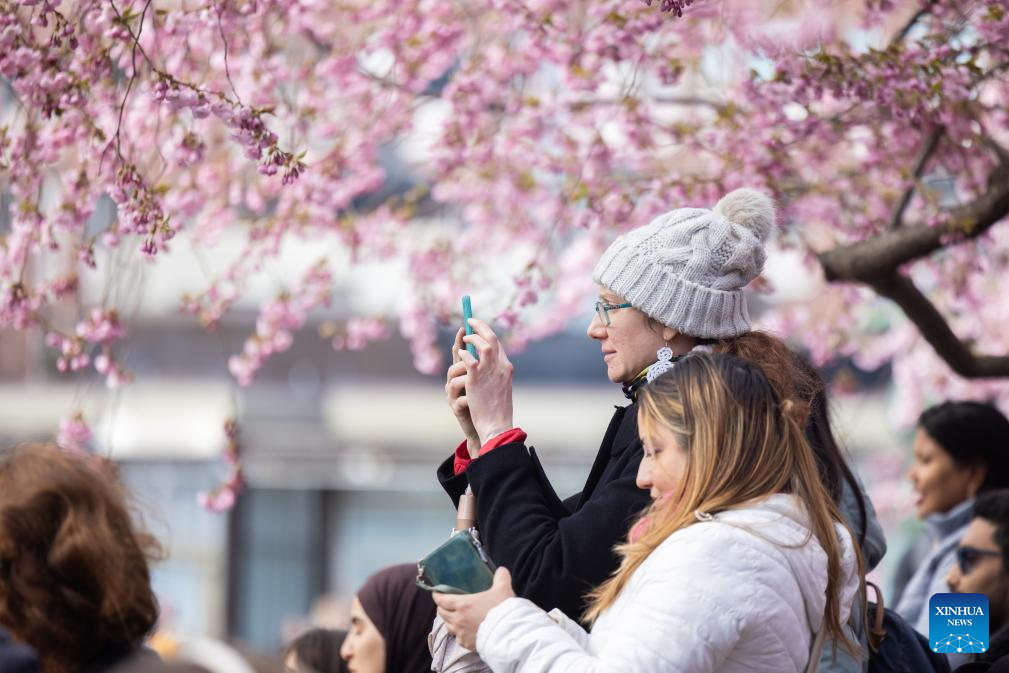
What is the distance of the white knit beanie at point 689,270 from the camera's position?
245 cm

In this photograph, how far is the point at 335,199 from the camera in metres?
5.26

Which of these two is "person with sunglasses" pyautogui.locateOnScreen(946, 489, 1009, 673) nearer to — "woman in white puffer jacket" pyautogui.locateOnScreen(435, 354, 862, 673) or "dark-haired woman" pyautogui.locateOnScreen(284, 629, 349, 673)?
"woman in white puffer jacket" pyautogui.locateOnScreen(435, 354, 862, 673)

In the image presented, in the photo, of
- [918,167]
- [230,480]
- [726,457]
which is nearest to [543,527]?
[726,457]

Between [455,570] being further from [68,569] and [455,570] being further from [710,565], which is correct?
[68,569]

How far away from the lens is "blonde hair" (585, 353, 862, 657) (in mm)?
2025

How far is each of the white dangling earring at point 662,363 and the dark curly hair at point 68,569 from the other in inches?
35.7

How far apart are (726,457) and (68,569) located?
0.97 metres

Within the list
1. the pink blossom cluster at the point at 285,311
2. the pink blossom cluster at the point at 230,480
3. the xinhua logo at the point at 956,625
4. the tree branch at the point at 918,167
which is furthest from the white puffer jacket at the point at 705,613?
the pink blossom cluster at the point at 285,311

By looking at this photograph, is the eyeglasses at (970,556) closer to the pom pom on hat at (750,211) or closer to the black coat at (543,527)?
the pom pom on hat at (750,211)

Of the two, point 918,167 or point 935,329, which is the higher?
point 918,167

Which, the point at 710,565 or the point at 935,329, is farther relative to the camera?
the point at 935,329

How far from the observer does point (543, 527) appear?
2191 mm

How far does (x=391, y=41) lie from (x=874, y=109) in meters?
1.86

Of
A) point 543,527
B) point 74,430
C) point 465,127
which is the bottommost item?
point 74,430
